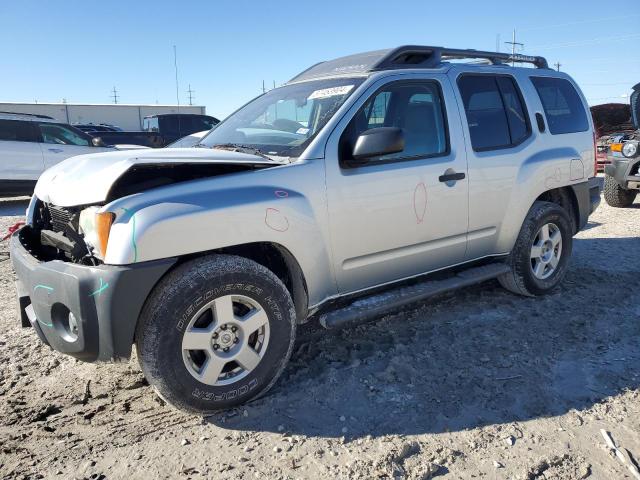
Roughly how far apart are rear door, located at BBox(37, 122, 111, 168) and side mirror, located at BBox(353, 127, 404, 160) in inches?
346

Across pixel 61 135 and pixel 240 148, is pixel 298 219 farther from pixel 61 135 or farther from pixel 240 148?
pixel 61 135

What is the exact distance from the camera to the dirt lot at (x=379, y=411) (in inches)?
94.1

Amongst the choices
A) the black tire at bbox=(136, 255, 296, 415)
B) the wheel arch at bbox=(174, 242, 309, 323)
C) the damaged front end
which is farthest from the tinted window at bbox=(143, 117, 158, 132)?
the black tire at bbox=(136, 255, 296, 415)

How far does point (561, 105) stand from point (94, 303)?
4.18m

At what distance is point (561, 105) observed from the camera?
461cm

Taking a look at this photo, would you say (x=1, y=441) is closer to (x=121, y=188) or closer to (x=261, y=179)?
(x=121, y=188)

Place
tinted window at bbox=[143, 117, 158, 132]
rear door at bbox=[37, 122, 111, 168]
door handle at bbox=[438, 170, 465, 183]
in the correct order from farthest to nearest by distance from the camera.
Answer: tinted window at bbox=[143, 117, 158, 132] → rear door at bbox=[37, 122, 111, 168] → door handle at bbox=[438, 170, 465, 183]

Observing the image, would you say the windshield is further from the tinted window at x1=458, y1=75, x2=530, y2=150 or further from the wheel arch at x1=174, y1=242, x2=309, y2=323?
the tinted window at x1=458, y1=75, x2=530, y2=150

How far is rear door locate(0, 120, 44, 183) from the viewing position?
32.4ft

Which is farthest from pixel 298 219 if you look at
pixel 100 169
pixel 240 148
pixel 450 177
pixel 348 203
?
pixel 450 177

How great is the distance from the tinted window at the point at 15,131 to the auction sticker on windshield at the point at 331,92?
8.76m

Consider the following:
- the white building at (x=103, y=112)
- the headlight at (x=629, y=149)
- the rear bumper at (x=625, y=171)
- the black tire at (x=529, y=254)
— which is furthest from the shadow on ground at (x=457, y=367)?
the white building at (x=103, y=112)

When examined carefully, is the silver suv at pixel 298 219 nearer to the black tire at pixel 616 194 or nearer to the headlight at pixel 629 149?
the headlight at pixel 629 149

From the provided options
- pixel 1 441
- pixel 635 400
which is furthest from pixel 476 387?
pixel 1 441
